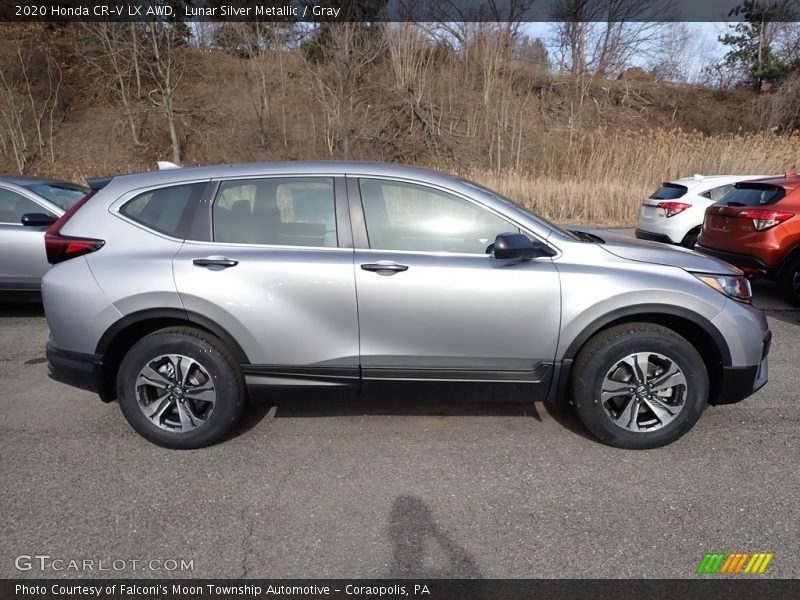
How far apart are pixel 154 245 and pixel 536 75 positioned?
95.5ft

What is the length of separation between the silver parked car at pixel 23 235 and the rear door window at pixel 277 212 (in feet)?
12.3

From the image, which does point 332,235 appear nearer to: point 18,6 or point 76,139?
point 76,139

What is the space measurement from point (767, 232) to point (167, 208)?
649 cm

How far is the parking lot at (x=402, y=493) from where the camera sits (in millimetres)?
2240

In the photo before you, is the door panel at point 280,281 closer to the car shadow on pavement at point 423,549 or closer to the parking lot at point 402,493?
the parking lot at point 402,493

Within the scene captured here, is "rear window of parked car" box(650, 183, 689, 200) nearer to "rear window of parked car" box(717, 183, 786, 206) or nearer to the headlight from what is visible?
"rear window of parked car" box(717, 183, 786, 206)

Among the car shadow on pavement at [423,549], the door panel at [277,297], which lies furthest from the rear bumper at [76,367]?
the car shadow on pavement at [423,549]

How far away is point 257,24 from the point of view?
22.5 m

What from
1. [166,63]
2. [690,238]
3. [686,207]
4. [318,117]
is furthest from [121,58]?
[690,238]

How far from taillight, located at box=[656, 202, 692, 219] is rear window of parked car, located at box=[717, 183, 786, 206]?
86.9 inches

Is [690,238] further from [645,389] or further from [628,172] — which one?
[645,389]

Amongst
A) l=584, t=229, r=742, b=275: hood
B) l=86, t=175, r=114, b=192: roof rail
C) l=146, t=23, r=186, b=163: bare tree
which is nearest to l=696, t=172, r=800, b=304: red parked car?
l=584, t=229, r=742, b=275: hood

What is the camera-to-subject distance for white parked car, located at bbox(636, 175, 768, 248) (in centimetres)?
881

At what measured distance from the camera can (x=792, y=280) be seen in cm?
602
